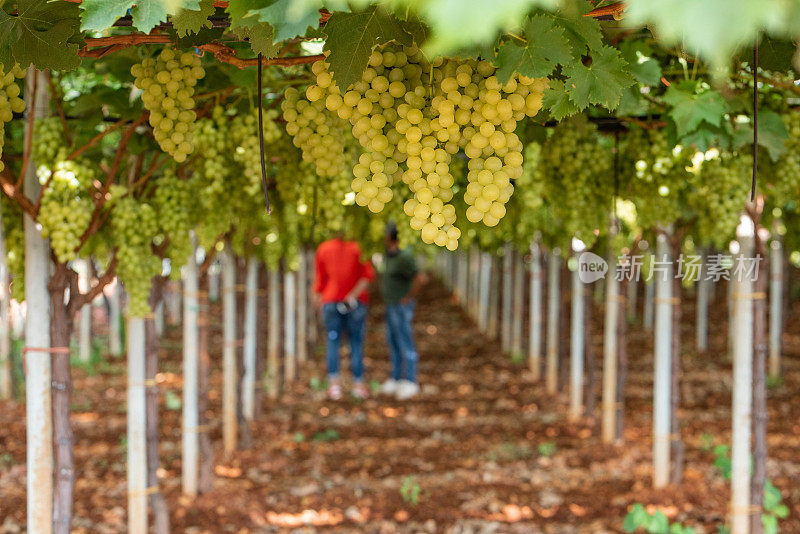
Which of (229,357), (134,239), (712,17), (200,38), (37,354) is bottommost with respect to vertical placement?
(229,357)

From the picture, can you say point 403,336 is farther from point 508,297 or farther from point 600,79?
point 600,79

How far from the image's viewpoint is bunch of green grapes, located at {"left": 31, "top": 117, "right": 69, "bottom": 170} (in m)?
2.38

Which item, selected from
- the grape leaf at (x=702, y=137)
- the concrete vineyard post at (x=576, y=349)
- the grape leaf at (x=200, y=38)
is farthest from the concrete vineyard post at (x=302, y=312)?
the grape leaf at (x=200, y=38)

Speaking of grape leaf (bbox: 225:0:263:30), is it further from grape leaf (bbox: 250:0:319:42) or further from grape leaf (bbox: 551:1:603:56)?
grape leaf (bbox: 551:1:603:56)

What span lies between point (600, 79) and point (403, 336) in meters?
6.41

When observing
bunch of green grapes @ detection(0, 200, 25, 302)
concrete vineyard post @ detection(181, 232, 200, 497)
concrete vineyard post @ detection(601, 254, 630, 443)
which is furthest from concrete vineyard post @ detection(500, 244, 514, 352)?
bunch of green grapes @ detection(0, 200, 25, 302)

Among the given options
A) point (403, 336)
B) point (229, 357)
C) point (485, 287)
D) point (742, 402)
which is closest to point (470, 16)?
point (742, 402)

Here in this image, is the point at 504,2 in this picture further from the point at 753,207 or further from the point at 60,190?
the point at 753,207

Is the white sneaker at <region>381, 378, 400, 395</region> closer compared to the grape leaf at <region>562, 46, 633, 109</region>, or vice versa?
the grape leaf at <region>562, 46, 633, 109</region>

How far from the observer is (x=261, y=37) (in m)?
1.31

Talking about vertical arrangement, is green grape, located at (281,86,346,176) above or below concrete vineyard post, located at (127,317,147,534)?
above

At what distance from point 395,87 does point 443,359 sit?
9.13 meters

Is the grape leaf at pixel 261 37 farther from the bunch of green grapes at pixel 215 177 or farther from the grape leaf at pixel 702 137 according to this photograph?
the grape leaf at pixel 702 137

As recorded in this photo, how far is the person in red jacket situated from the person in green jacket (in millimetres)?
309
